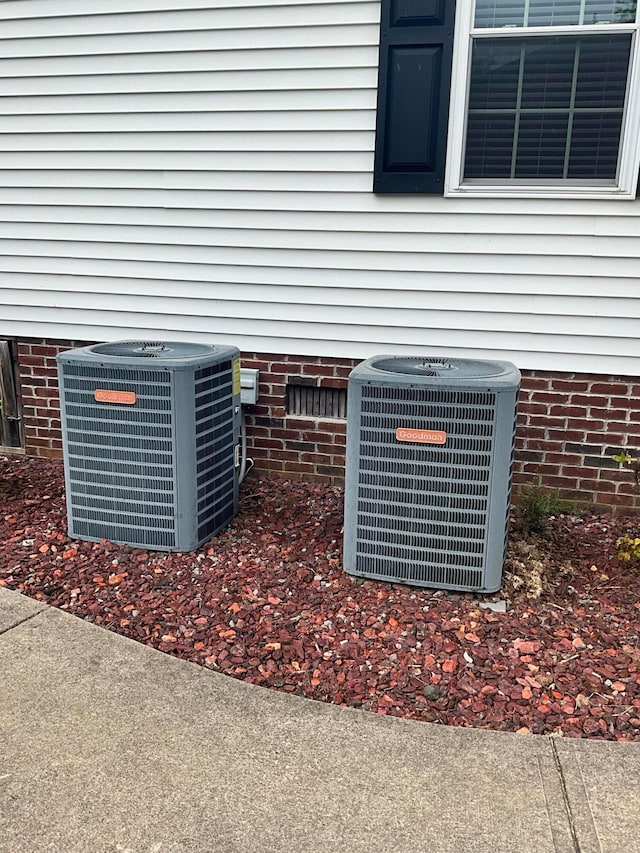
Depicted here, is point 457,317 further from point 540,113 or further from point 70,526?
point 70,526

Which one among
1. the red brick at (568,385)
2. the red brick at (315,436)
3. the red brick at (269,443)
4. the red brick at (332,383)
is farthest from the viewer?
the red brick at (269,443)

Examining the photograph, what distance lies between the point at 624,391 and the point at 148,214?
335cm

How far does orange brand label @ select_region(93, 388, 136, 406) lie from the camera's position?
12.1ft

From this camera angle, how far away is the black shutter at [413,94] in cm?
411

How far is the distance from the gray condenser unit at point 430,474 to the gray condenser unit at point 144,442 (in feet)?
2.85

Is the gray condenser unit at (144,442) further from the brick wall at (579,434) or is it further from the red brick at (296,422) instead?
the brick wall at (579,434)

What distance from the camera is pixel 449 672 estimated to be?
284cm

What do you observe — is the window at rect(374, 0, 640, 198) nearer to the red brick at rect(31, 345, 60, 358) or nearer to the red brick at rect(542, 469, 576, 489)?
the red brick at rect(542, 469, 576, 489)

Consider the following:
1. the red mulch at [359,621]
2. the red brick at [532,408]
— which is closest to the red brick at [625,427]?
the red brick at [532,408]

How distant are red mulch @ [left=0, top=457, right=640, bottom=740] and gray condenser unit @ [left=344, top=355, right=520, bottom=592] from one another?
0.58 ft

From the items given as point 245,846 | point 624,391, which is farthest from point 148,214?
point 245,846

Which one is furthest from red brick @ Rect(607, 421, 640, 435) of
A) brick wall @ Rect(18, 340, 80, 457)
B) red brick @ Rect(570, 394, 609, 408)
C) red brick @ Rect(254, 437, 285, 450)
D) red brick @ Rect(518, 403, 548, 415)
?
brick wall @ Rect(18, 340, 80, 457)

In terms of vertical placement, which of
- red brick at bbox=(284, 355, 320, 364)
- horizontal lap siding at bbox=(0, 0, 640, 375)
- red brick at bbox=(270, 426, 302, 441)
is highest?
horizontal lap siding at bbox=(0, 0, 640, 375)

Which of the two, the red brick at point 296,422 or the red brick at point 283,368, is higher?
the red brick at point 283,368
